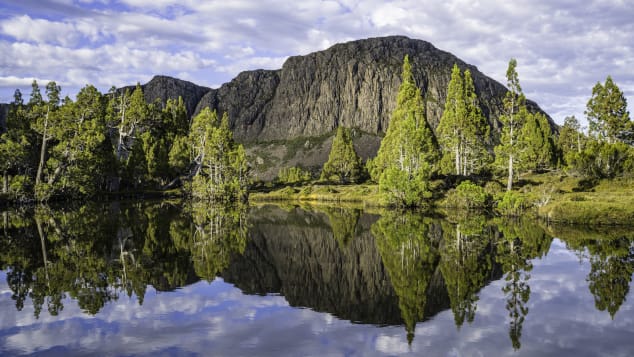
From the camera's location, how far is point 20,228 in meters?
31.2

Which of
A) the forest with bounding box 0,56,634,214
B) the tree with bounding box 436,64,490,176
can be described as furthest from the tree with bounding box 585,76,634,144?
the tree with bounding box 436,64,490,176

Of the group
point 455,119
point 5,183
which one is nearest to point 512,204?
point 455,119

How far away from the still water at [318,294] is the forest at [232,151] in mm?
19335

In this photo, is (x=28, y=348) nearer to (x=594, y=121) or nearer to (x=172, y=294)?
(x=172, y=294)

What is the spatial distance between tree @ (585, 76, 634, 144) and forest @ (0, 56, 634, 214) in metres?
0.12

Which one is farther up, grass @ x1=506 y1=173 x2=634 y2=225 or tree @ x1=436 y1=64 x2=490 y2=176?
tree @ x1=436 y1=64 x2=490 y2=176

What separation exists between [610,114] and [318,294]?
181ft

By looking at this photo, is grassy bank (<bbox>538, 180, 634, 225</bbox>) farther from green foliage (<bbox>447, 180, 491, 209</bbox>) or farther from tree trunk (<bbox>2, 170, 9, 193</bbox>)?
tree trunk (<bbox>2, 170, 9, 193</bbox>)

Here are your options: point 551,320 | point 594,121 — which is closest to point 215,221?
point 551,320

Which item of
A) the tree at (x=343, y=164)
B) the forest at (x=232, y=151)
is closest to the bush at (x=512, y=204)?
the forest at (x=232, y=151)

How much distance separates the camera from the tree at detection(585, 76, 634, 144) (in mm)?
57844

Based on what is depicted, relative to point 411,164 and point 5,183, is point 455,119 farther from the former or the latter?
point 5,183

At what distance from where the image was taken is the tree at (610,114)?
190ft

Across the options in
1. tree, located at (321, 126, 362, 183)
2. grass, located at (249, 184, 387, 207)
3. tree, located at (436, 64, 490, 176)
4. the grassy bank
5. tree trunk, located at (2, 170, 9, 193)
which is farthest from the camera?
tree, located at (321, 126, 362, 183)
